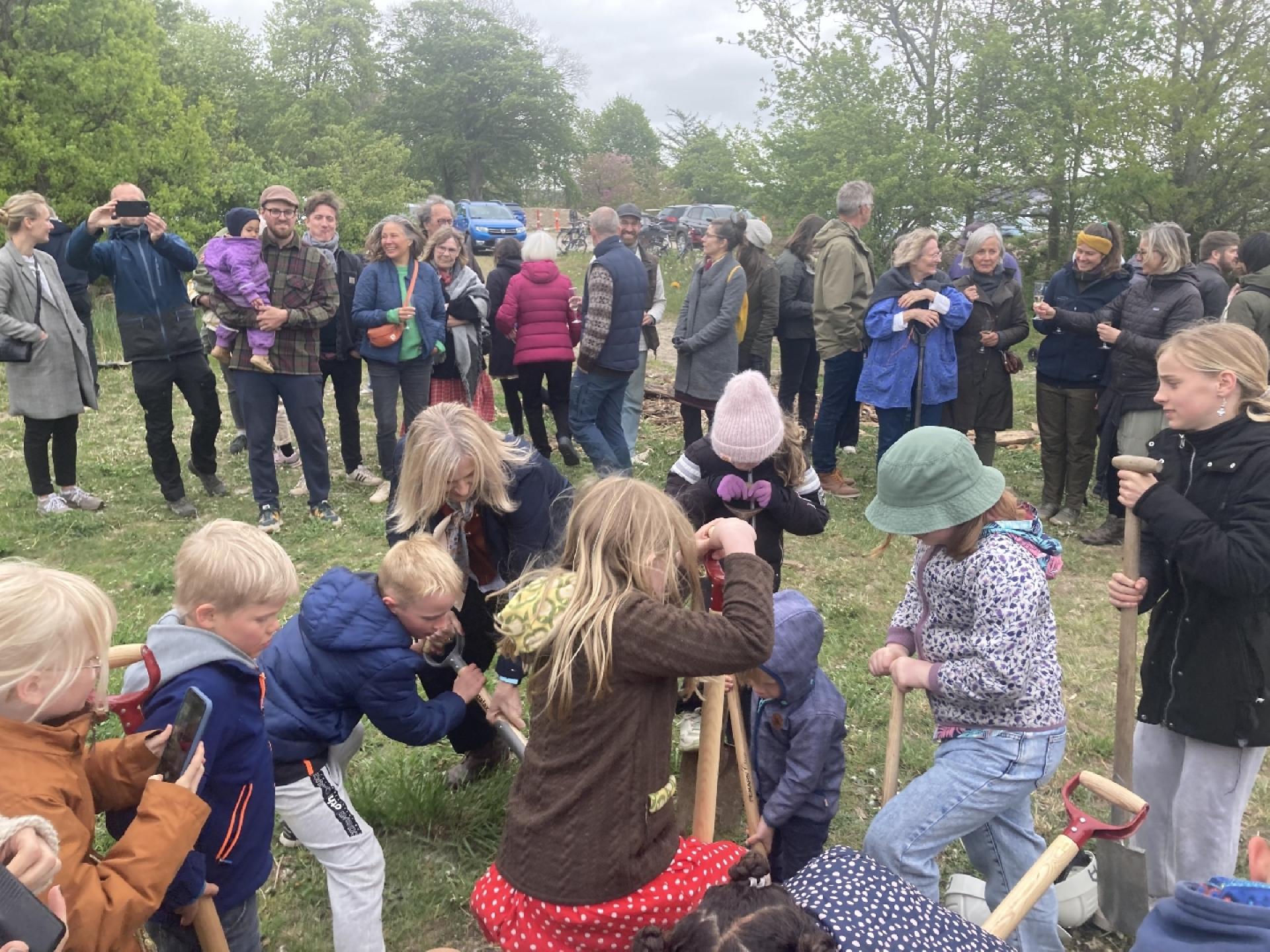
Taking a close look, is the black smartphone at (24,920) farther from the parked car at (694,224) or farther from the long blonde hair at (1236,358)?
the parked car at (694,224)

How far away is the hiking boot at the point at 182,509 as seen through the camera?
7094 millimetres

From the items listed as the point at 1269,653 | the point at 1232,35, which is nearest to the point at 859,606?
the point at 1269,653

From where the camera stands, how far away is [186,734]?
2.10 metres

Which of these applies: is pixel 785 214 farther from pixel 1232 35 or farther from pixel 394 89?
pixel 394 89

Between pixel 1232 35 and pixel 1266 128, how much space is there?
1816mm

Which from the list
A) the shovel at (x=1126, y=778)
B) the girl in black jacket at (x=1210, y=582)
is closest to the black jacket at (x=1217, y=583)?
the girl in black jacket at (x=1210, y=582)

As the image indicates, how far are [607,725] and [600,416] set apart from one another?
224 inches

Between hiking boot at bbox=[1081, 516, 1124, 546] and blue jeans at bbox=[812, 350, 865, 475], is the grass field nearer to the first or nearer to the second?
hiking boot at bbox=[1081, 516, 1124, 546]

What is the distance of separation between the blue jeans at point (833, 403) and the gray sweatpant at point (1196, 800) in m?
4.97

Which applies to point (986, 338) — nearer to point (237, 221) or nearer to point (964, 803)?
point (964, 803)

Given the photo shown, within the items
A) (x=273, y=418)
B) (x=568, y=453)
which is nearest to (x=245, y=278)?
(x=273, y=418)

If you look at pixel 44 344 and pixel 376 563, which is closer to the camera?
pixel 376 563

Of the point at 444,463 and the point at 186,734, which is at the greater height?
the point at 444,463

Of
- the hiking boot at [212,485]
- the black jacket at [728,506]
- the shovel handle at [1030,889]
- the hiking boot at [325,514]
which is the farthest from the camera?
the hiking boot at [212,485]
